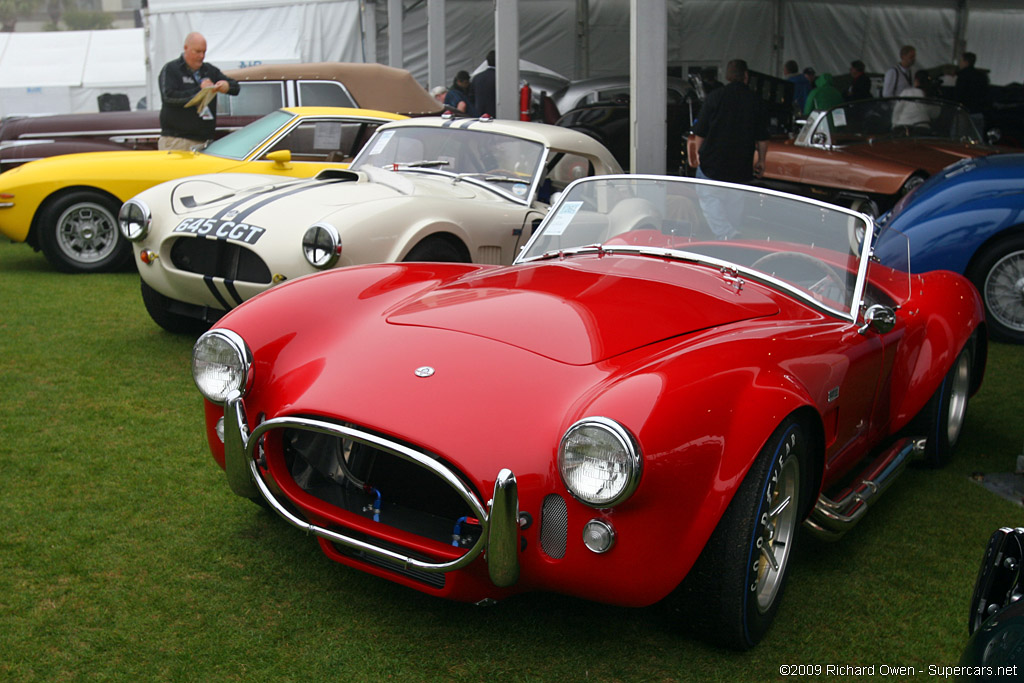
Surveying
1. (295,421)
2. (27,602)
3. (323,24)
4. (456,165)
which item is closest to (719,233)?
(295,421)

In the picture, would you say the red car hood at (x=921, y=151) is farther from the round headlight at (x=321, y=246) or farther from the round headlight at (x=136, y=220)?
the round headlight at (x=136, y=220)

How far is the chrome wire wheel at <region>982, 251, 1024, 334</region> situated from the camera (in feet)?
20.4

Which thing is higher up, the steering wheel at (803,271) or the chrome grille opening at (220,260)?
the steering wheel at (803,271)

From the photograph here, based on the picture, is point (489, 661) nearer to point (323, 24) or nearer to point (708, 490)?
point (708, 490)

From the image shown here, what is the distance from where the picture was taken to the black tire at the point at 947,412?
402 cm

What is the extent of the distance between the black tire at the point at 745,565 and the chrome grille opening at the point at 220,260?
3.15 metres

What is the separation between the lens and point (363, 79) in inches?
403

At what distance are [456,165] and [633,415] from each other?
4.40 meters

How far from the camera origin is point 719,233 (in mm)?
3617

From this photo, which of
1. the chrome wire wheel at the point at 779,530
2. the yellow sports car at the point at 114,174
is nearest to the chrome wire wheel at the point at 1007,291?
the chrome wire wheel at the point at 779,530

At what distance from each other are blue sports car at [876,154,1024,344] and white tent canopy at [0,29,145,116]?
21799 millimetres

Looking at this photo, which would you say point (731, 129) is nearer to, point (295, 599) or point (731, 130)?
point (731, 130)

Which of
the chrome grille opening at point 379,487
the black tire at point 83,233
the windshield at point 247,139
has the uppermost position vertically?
the windshield at point 247,139

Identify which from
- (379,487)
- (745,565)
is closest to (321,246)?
(379,487)
